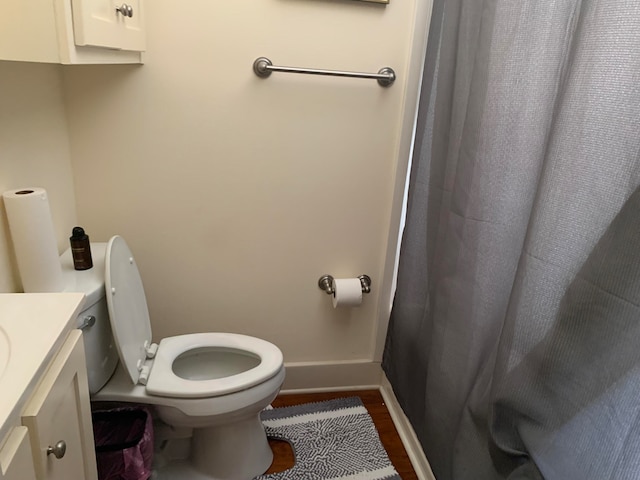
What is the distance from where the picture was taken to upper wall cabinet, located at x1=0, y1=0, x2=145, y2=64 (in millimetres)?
842

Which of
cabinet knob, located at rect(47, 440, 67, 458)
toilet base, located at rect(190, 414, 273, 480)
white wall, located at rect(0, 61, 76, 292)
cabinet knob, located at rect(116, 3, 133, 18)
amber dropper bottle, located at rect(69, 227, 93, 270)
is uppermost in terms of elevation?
cabinet knob, located at rect(116, 3, 133, 18)

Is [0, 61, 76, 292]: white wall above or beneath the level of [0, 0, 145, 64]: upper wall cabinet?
beneath

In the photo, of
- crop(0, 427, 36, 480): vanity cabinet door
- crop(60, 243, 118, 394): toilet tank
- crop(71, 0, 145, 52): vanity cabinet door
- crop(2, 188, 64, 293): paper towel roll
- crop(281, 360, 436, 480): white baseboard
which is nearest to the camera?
crop(0, 427, 36, 480): vanity cabinet door

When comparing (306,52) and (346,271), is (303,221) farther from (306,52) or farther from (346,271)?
(306,52)

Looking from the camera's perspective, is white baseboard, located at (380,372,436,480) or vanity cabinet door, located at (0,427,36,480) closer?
vanity cabinet door, located at (0,427,36,480)

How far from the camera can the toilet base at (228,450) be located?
1591 millimetres

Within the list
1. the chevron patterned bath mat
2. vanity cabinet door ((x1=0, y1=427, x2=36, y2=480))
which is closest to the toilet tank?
vanity cabinet door ((x1=0, y1=427, x2=36, y2=480))

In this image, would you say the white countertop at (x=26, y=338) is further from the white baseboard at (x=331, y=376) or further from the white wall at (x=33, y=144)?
the white baseboard at (x=331, y=376)

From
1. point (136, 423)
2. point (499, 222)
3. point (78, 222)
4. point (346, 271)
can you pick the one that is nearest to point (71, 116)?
point (78, 222)

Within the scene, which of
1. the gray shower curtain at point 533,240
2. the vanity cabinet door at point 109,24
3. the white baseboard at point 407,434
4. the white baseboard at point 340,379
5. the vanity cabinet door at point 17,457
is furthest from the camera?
the white baseboard at point 340,379

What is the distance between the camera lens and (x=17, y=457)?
Answer: 69 centimetres

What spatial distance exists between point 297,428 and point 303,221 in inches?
31.8

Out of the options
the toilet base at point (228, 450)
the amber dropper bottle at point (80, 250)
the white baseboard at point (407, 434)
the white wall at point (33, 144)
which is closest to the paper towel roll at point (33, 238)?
the white wall at point (33, 144)

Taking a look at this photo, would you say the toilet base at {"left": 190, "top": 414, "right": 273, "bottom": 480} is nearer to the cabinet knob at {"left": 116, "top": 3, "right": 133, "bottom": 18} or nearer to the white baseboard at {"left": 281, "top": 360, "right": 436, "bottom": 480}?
the white baseboard at {"left": 281, "top": 360, "right": 436, "bottom": 480}
